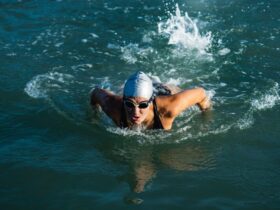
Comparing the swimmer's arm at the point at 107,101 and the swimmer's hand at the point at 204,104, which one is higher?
the swimmer's arm at the point at 107,101

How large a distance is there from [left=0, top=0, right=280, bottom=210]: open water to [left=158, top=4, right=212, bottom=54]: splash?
3cm

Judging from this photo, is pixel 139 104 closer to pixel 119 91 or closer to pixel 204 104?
pixel 204 104

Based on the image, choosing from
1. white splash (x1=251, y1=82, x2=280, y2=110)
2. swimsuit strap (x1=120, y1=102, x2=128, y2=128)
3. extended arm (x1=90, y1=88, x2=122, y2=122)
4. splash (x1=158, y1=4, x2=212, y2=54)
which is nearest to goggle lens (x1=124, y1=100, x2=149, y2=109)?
swimsuit strap (x1=120, y1=102, x2=128, y2=128)

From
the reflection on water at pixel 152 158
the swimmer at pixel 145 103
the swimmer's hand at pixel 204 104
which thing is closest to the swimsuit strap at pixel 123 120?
the swimmer at pixel 145 103

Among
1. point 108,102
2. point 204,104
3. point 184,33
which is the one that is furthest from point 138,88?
point 184,33

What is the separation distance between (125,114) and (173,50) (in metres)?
3.74

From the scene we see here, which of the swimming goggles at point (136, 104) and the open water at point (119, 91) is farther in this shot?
the swimming goggles at point (136, 104)

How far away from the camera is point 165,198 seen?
6129mm

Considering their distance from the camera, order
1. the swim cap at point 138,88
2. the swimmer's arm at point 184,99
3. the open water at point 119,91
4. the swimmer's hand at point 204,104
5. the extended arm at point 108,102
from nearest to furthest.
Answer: the open water at point 119,91
the swim cap at point 138,88
the swimmer's arm at point 184,99
the extended arm at point 108,102
the swimmer's hand at point 204,104

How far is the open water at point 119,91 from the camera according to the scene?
634 cm

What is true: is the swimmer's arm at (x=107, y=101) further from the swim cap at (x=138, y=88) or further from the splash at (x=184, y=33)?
the splash at (x=184, y=33)

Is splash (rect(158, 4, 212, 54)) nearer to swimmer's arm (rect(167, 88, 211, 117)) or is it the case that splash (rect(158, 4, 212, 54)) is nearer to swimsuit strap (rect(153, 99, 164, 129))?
swimmer's arm (rect(167, 88, 211, 117))

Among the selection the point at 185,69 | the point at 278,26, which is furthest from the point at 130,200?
the point at 278,26

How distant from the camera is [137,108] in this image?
22.7 feet
